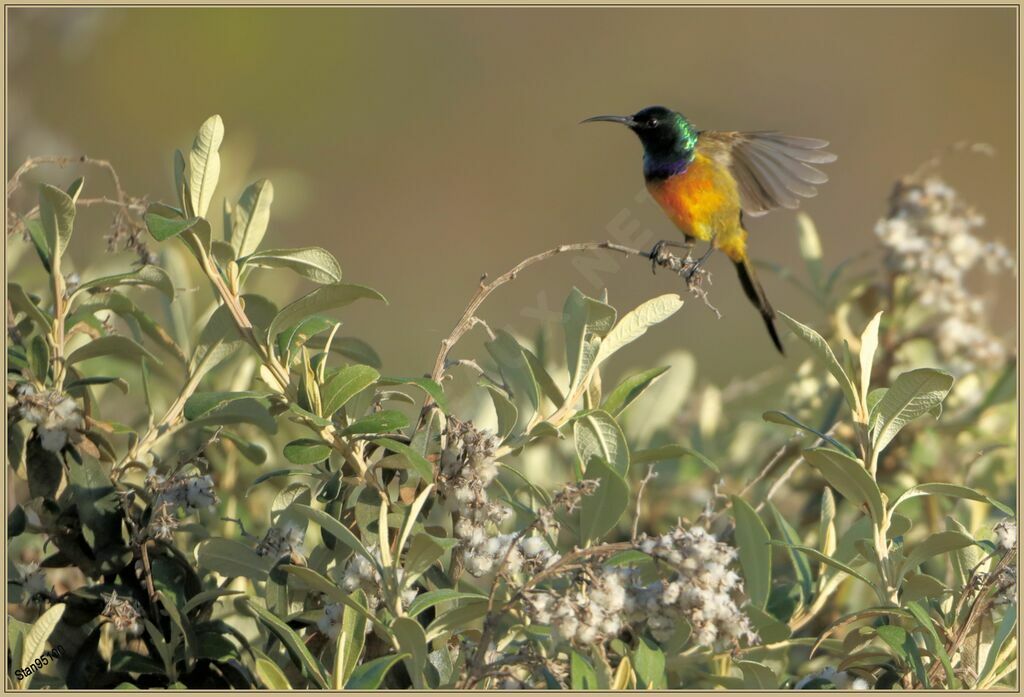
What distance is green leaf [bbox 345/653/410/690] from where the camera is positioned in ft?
3.72

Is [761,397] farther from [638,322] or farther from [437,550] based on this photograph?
[437,550]

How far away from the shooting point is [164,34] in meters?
11.5

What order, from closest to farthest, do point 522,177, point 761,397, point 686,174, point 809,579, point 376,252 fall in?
1. point 809,579
2. point 761,397
3. point 686,174
4. point 376,252
5. point 522,177

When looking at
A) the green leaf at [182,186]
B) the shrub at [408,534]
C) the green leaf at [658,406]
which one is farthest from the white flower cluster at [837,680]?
the green leaf at [182,186]

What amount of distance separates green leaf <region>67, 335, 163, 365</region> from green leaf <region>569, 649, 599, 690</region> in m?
0.70

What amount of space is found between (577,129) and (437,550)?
10478 mm

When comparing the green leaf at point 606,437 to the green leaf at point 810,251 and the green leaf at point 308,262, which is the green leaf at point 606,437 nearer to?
the green leaf at point 308,262

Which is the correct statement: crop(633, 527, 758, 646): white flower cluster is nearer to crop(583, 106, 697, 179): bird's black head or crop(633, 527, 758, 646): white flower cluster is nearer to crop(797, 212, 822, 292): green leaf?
crop(797, 212, 822, 292): green leaf

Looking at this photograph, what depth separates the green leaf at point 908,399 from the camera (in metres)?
1.25

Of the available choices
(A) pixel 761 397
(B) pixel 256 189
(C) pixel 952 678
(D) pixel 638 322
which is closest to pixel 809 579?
(C) pixel 952 678

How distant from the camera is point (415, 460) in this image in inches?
47.6

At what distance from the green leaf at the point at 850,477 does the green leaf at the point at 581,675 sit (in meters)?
0.35

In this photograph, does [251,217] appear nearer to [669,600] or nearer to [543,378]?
[543,378]

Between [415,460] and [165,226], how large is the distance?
402 millimetres
